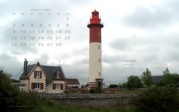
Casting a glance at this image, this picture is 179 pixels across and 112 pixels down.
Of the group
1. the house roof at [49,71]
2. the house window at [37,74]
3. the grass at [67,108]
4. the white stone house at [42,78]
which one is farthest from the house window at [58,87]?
the grass at [67,108]

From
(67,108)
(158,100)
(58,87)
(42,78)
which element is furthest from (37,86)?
(158,100)

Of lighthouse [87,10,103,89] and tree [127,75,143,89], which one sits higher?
lighthouse [87,10,103,89]

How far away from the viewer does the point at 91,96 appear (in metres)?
37.7

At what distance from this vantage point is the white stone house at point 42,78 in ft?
164

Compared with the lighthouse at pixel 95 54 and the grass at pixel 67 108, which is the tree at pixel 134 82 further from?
the grass at pixel 67 108

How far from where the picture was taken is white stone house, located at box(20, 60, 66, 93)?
164 feet

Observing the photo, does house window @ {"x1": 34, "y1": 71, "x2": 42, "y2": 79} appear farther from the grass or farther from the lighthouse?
the grass

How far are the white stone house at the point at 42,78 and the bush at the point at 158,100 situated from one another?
17.8 metres

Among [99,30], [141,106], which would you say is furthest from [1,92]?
[99,30]

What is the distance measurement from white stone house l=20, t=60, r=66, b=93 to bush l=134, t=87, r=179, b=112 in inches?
701

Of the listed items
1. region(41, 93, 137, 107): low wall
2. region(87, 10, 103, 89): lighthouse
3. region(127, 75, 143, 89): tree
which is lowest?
region(41, 93, 137, 107): low wall

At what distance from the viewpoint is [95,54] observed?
5431cm

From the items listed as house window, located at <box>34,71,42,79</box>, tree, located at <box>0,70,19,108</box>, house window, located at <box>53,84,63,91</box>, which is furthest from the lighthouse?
tree, located at <box>0,70,19,108</box>

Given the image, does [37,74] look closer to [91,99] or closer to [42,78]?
[42,78]
